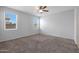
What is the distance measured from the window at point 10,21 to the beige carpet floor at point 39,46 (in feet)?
0.86

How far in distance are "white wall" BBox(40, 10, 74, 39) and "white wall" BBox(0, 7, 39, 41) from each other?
218 millimetres

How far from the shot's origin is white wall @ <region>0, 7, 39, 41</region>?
1442 millimetres

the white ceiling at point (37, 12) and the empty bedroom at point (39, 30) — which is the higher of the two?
the white ceiling at point (37, 12)

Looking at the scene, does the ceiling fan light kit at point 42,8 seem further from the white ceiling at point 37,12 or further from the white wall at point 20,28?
the white wall at point 20,28

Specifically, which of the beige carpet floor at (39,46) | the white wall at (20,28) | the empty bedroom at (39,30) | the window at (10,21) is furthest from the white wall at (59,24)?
the window at (10,21)

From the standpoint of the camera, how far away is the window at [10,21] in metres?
1.45

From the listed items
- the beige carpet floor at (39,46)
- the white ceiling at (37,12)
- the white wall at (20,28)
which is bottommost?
the beige carpet floor at (39,46)

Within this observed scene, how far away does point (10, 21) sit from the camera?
4.79 feet
